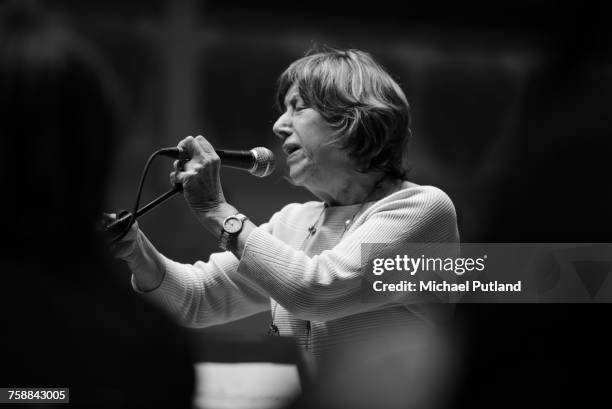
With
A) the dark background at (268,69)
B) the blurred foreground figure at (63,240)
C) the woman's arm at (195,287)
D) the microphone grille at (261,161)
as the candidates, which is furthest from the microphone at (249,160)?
the blurred foreground figure at (63,240)

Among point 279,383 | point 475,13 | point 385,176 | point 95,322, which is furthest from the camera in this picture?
point 475,13

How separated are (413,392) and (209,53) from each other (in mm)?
2051

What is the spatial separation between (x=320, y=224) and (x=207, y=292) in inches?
11.7

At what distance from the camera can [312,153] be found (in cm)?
176

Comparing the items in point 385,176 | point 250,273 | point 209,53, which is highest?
point 209,53

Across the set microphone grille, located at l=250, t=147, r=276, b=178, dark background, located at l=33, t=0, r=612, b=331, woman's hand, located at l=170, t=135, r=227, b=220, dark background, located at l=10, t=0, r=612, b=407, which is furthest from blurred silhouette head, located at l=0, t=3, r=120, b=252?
dark background, located at l=33, t=0, r=612, b=331

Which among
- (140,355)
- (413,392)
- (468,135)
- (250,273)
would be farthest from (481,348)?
(468,135)

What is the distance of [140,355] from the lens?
83 cm

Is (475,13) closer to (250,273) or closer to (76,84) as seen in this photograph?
(250,273)

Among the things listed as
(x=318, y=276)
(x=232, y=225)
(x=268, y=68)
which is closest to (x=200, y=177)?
(x=232, y=225)

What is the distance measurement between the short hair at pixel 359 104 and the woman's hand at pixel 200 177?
1.10 ft

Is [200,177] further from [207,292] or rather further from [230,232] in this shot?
[207,292]

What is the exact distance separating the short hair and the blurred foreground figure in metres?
0.95

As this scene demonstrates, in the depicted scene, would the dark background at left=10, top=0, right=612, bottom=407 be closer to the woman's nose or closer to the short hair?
the short hair
